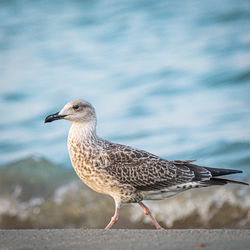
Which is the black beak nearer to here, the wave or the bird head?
the bird head

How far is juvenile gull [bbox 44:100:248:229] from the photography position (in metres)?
6.98

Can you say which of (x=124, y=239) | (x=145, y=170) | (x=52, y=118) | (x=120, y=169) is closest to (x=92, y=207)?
(x=145, y=170)

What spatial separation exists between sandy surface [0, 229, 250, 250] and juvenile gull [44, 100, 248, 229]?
994 mm

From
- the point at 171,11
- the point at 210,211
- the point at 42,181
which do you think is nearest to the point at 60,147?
the point at 42,181

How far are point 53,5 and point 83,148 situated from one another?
19.9 m

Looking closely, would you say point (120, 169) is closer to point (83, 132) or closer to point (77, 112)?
point (83, 132)

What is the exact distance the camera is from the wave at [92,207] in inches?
368

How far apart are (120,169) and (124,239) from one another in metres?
1.57

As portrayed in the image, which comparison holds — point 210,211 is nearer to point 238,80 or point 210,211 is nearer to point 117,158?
point 117,158

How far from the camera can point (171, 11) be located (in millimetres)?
23125

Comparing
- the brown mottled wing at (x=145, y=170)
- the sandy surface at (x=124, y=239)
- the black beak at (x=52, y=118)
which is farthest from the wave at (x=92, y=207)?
the sandy surface at (x=124, y=239)

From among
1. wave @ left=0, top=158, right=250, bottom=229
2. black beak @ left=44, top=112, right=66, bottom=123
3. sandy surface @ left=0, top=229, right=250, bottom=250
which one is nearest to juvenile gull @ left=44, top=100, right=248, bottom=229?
black beak @ left=44, top=112, right=66, bottom=123

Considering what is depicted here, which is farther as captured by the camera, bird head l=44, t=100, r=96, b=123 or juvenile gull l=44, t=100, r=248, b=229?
bird head l=44, t=100, r=96, b=123

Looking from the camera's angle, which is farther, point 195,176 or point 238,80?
point 238,80
